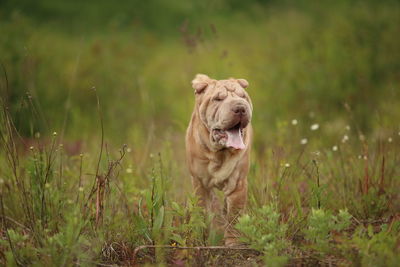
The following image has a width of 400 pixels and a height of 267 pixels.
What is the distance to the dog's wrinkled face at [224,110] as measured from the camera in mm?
2908

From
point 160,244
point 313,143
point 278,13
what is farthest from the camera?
point 278,13

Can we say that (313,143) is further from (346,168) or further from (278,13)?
(278,13)

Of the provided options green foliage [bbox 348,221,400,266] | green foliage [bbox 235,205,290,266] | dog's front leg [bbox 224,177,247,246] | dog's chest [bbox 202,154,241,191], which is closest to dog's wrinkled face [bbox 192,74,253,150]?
dog's chest [bbox 202,154,241,191]

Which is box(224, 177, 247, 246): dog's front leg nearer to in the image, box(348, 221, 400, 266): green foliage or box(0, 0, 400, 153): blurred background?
box(348, 221, 400, 266): green foliage

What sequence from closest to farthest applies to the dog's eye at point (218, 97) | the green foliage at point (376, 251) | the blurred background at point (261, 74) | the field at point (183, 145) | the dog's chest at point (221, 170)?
the green foliage at point (376, 251) < the field at point (183, 145) < the dog's eye at point (218, 97) < the dog's chest at point (221, 170) < the blurred background at point (261, 74)

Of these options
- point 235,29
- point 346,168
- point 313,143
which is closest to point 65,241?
point 346,168

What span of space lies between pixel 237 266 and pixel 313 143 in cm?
223

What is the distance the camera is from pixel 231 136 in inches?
118

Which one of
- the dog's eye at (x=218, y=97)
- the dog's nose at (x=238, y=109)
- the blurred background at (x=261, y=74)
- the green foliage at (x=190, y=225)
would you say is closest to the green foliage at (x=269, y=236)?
the green foliage at (x=190, y=225)

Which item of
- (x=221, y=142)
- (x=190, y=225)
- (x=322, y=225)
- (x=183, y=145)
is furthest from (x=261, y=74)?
(x=322, y=225)

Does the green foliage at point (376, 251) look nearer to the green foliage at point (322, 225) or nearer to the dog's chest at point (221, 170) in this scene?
the green foliage at point (322, 225)

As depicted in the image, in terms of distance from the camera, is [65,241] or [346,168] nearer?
[65,241]

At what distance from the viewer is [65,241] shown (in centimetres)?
271

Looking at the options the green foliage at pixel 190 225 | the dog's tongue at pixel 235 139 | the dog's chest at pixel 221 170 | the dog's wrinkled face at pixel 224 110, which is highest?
the dog's wrinkled face at pixel 224 110
